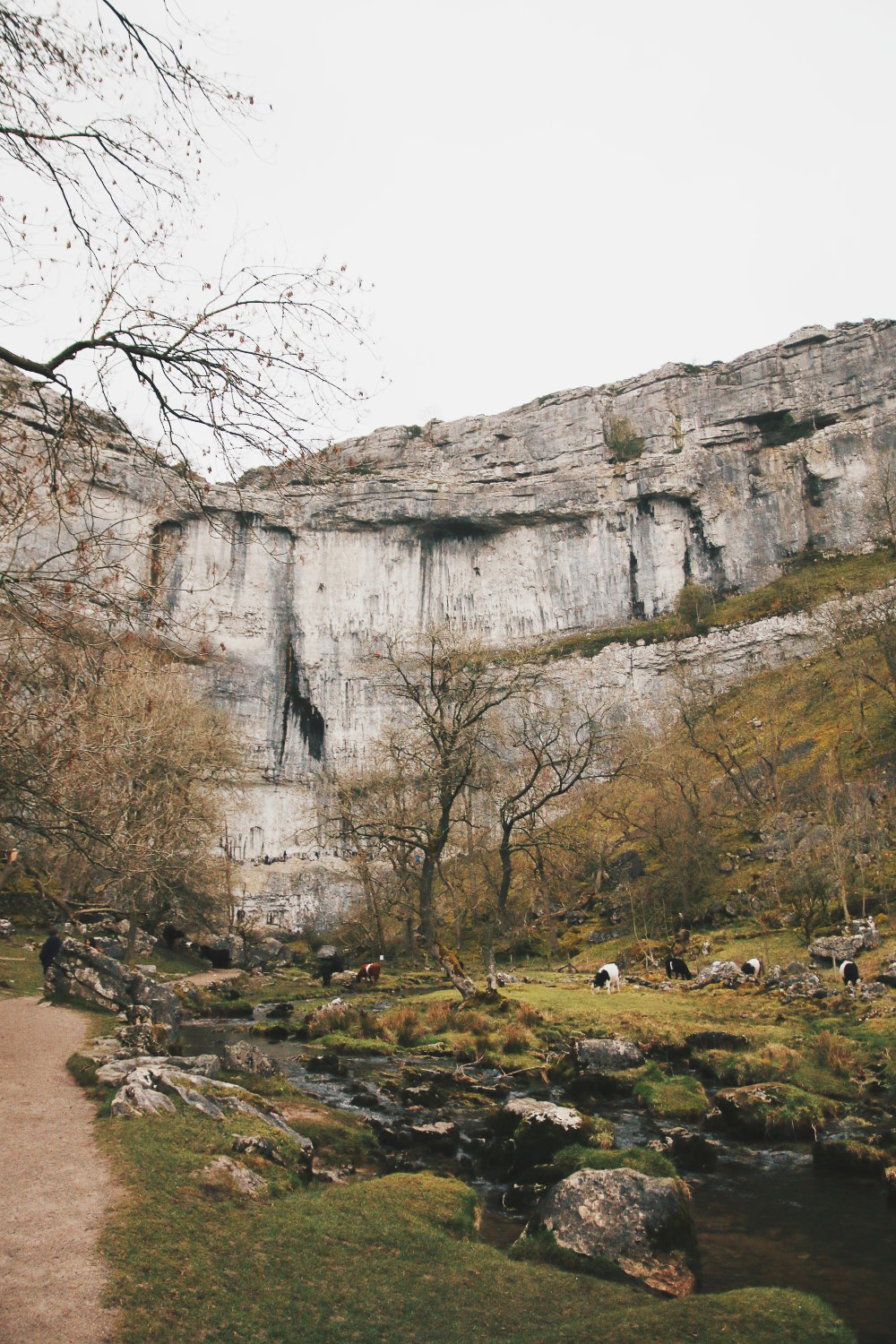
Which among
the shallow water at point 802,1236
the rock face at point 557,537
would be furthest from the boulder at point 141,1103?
the rock face at point 557,537

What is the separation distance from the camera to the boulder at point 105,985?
1616 cm

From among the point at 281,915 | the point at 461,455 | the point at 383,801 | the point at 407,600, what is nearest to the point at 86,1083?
the point at 383,801

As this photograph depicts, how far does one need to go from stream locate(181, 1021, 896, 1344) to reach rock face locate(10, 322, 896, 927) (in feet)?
166

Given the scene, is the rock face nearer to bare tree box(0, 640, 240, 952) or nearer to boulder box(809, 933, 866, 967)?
bare tree box(0, 640, 240, 952)

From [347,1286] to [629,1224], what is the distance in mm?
2480

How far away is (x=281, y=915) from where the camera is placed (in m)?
54.5

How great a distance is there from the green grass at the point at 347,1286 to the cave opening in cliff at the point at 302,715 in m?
62.9

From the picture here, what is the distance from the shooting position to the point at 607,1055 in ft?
44.3

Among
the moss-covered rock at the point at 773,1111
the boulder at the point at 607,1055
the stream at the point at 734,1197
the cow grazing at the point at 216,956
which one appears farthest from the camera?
the cow grazing at the point at 216,956

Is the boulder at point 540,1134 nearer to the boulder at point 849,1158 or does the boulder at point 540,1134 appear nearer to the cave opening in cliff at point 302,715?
the boulder at point 849,1158

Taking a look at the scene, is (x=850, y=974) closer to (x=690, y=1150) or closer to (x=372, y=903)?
(x=690, y=1150)

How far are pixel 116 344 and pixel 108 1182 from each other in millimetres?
6472

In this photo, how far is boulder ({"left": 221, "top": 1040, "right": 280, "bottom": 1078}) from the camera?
1180cm

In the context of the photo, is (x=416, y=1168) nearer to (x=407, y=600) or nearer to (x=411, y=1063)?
(x=411, y=1063)
